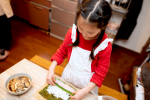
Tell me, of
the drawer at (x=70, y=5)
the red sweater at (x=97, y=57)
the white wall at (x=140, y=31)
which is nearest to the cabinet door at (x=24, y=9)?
the drawer at (x=70, y=5)

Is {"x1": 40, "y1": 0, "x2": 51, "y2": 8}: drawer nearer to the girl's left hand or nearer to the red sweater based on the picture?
the red sweater

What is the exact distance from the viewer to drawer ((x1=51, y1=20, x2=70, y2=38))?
84.7 inches

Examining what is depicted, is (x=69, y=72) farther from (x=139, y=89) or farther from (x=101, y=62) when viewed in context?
(x=139, y=89)

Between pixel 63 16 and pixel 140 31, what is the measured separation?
1563 mm

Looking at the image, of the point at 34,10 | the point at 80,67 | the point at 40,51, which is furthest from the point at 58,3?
the point at 80,67

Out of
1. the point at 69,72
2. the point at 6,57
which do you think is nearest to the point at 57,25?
the point at 6,57

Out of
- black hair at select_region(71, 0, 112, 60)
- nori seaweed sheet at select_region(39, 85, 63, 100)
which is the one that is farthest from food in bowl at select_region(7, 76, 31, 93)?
black hair at select_region(71, 0, 112, 60)

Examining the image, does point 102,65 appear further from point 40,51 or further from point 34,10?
point 34,10

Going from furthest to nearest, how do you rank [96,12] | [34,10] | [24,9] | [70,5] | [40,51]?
[24,9]
[34,10]
[40,51]
[70,5]
[96,12]

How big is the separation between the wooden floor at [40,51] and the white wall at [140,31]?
15 centimetres

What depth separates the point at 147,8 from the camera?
1924 millimetres

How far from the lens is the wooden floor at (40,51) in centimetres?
177

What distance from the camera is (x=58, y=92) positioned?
0.62 m

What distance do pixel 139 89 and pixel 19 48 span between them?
1.97 meters
